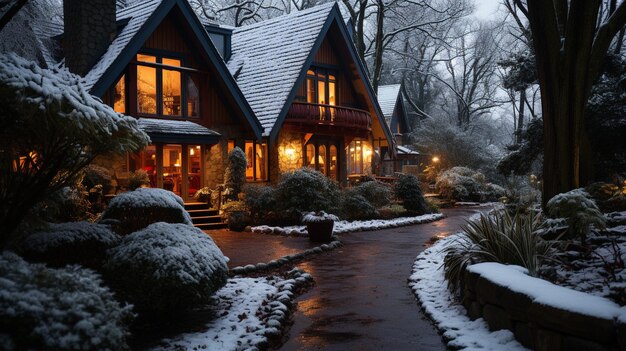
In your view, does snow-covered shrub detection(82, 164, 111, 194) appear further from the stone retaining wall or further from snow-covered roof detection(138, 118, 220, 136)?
the stone retaining wall

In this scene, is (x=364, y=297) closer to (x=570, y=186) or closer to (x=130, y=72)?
(x=570, y=186)

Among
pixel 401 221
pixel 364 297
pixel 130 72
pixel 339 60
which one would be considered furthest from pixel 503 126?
pixel 364 297

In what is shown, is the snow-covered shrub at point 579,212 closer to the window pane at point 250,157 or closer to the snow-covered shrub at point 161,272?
the snow-covered shrub at point 161,272

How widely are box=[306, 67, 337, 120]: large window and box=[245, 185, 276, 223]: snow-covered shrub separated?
6973 mm

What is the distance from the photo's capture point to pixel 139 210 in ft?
30.0

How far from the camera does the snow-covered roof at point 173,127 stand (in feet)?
53.6

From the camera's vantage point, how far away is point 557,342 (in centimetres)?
430

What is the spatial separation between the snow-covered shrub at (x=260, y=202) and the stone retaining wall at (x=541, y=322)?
36.4 feet

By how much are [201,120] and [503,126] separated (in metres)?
60.4

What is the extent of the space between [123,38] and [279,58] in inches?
285

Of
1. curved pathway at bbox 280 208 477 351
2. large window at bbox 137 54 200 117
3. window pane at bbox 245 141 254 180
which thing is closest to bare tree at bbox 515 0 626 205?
curved pathway at bbox 280 208 477 351

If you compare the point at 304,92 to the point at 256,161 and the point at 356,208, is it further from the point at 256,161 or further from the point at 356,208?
the point at 356,208

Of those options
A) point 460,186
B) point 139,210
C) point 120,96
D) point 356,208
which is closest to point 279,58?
point 120,96

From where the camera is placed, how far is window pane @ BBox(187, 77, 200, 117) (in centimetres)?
1882
